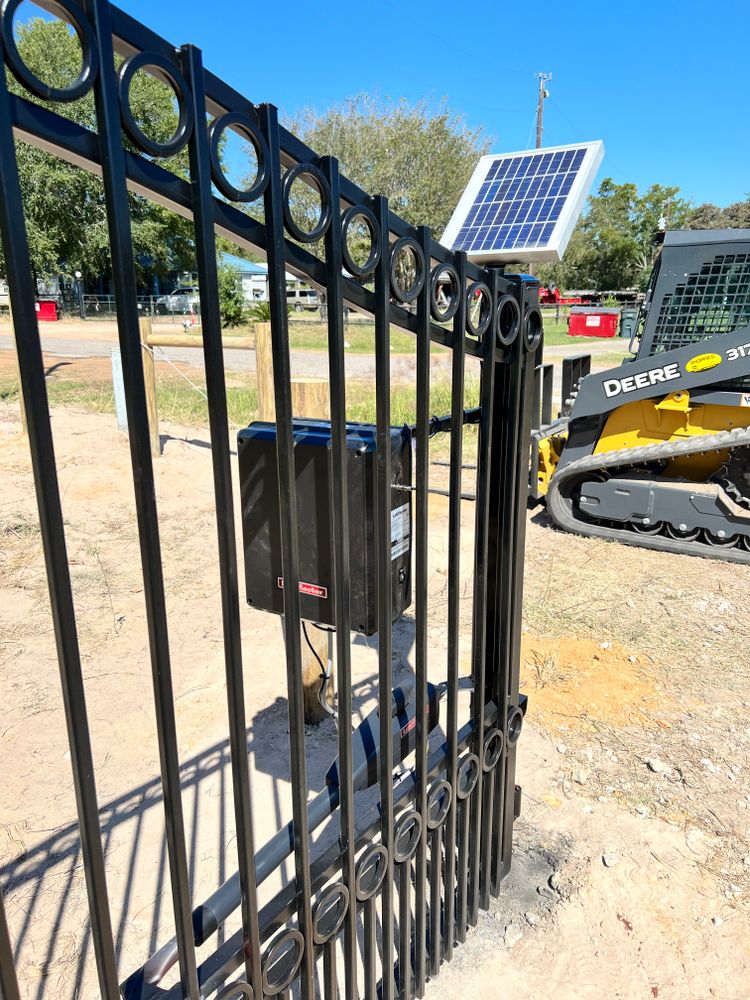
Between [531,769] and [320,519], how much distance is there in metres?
1.83

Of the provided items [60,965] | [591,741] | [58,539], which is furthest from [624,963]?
[58,539]

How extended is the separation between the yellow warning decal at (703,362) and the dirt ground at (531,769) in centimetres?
151

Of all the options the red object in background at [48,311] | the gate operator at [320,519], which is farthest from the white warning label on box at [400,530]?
the red object in background at [48,311]

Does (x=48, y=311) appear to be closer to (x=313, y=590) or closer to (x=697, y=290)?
(x=697, y=290)

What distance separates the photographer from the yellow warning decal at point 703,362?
5270 mm

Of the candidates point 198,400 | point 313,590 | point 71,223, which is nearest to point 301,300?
point 71,223

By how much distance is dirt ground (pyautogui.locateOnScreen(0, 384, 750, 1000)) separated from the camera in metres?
2.10

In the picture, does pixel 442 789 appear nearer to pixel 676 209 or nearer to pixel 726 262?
pixel 726 262

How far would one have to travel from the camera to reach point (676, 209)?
186 feet

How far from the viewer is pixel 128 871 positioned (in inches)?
92.3

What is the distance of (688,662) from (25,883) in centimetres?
326

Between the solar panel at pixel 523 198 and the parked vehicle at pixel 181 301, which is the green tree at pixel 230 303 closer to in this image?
the parked vehicle at pixel 181 301

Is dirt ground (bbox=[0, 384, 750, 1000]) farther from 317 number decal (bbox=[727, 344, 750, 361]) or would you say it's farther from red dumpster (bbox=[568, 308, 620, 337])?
red dumpster (bbox=[568, 308, 620, 337])

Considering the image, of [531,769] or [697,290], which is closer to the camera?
[531,769]
